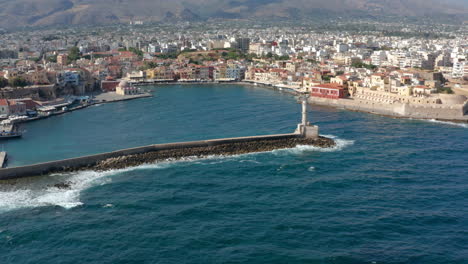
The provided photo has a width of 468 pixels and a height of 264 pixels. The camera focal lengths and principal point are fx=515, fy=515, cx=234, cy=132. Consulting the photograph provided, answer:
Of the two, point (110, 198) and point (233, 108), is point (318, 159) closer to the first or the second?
point (110, 198)

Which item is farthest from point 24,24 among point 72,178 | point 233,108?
point 72,178

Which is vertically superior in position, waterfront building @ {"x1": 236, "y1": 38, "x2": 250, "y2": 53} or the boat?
waterfront building @ {"x1": 236, "y1": 38, "x2": 250, "y2": 53}

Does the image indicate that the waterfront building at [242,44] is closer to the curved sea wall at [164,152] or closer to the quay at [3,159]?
the curved sea wall at [164,152]

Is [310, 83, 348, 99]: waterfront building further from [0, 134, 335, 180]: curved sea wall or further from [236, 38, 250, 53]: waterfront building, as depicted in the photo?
[236, 38, 250, 53]: waterfront building

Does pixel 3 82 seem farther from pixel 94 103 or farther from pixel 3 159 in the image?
pixel 3 159

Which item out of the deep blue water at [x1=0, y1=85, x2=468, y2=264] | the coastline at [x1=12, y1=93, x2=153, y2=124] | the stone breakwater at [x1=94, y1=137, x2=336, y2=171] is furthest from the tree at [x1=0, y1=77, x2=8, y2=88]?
the stone breakwater at [x1=94, y1=137, x2=336, y2=171]

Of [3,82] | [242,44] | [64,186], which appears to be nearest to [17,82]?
[3,82]

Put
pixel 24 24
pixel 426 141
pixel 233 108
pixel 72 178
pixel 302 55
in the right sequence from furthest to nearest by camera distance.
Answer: pixel 24 24, pixel 302 55, pixel 233 108, pixel 426 141, pixel 72 178
